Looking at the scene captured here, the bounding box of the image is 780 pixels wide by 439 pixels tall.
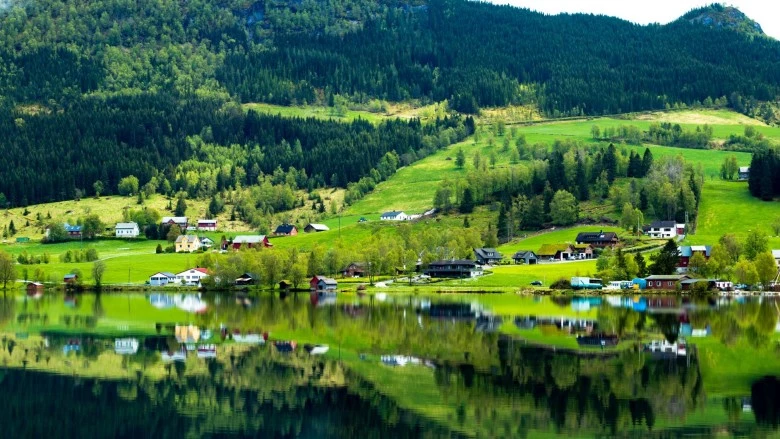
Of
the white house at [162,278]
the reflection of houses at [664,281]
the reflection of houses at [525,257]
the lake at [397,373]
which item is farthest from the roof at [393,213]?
the lake at [397,373]

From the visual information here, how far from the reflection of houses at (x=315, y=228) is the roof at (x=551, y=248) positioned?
158 ft

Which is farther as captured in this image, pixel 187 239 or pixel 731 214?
pixel 187 239

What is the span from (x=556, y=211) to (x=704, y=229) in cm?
2261

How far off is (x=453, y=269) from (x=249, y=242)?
46812 mm

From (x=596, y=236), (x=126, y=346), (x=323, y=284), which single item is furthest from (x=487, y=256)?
(x=126, y=346)

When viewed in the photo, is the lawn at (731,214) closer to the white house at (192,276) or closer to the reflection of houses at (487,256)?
the reflection of houses at (487,256)

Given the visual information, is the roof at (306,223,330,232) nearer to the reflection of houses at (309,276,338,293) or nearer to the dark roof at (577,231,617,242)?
the reflection of houses at (309,276,338,293)

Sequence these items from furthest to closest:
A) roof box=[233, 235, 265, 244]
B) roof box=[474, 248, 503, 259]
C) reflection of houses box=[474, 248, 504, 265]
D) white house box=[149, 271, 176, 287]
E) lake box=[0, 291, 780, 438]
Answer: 1. roof box=[233, 235, 265, 244]
2. roof box=[474, 248, 503, 259]
3. reflection of houses box=[474, 248, 504, 265]
4. white house box=[149, 271, 176, 287]
5. lake box=[0, 291, 780, 438]

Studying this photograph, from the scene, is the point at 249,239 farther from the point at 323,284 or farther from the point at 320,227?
the point at 323,284

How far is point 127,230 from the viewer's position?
185250 millimetres

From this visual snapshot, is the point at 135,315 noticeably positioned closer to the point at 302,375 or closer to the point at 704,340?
the point at 302,375

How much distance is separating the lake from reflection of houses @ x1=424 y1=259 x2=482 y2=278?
137 feet

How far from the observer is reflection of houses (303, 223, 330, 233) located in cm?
18293

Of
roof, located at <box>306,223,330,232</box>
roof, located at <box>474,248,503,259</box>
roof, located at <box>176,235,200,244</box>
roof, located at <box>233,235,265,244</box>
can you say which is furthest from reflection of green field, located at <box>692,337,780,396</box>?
roof, located at <box>306,223,330,232</box>
